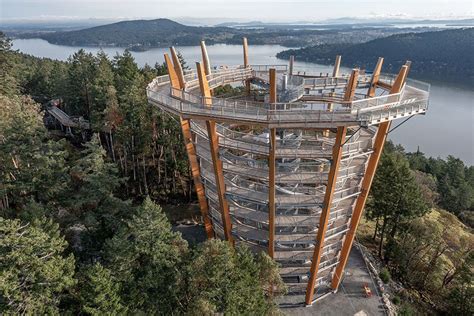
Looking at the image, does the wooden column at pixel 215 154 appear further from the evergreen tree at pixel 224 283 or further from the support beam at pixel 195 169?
the evergreen tree at pixel 224 283

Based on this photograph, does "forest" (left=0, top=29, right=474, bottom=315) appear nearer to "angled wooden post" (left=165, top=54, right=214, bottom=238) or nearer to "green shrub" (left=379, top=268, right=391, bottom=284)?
"green shrub" (left=379, top=268, right=391, bottom=284)

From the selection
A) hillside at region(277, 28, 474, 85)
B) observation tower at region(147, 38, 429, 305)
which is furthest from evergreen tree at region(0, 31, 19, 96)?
hillside at region(277, 28, 474, 85)

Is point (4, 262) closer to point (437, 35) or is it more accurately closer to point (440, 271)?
point (440, 271)

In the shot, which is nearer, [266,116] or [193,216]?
[266,116]

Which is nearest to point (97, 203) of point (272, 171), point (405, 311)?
point (272, 171)

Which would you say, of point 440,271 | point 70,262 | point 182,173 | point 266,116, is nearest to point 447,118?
point 440,271

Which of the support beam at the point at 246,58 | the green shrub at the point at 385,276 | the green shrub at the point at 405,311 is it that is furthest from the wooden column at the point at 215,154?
the green shrub at the point at 385,276

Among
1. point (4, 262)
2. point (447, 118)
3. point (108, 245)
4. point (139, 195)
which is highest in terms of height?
point (4, 262)
